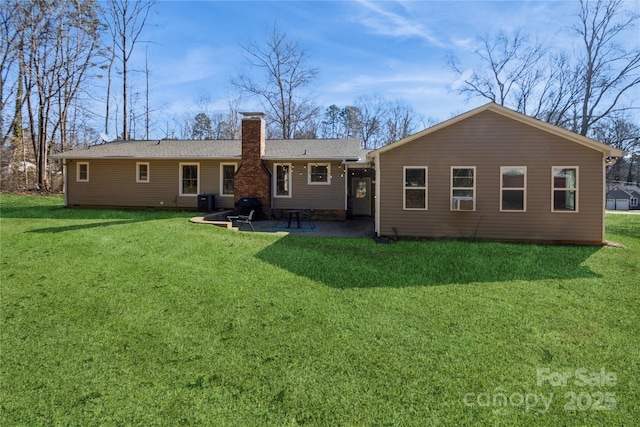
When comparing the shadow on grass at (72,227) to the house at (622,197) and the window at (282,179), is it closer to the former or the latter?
the window at (282,179)

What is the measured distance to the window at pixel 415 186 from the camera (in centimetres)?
937

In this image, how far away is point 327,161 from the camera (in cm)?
1342

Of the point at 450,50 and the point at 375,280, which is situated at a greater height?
the point at 450,50

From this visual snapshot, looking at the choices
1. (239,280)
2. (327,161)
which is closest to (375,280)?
(239,280)

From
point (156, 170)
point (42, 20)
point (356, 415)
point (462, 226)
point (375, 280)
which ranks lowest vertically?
point (356, 415)

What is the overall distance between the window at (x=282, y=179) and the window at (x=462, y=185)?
672cm

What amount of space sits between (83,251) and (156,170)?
883cm

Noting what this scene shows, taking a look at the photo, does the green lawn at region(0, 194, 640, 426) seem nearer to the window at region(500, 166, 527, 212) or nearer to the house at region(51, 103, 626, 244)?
the house at region(51, 103, 626, 244)

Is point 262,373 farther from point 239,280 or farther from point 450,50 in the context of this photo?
point 450,50

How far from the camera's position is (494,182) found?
9.03 m

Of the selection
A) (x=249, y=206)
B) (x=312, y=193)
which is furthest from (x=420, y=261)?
(x=249, y=206)

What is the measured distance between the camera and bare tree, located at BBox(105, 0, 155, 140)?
23.6 m

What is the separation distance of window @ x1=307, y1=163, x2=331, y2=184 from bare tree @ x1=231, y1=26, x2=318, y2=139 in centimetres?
1404

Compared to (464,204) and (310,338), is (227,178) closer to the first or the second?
(464,204)
